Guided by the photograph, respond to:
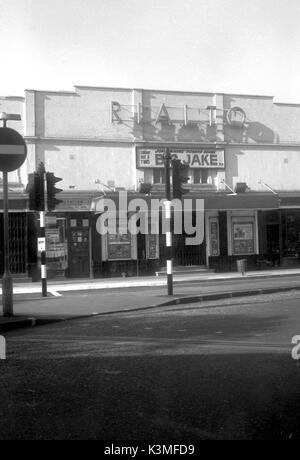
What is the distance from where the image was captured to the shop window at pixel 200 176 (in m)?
25.2

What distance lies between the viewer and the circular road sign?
10.7 m

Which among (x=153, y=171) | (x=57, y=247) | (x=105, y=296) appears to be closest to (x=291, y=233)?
(x=153, y=171)

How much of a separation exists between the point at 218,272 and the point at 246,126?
6.68 m

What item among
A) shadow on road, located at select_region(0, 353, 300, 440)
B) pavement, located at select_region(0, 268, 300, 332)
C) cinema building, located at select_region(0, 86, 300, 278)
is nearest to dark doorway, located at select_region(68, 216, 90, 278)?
cinema building, located at select_region(0, 86, 300, 278)

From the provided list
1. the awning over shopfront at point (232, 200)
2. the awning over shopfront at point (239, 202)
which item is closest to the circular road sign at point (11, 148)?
the awning over shopfront at point (232, 200)

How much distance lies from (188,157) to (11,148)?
48.7ft

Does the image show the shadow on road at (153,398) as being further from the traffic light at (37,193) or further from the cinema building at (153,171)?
the cinema building at (153,171)

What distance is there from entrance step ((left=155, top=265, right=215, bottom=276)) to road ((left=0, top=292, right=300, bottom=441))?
13747mm

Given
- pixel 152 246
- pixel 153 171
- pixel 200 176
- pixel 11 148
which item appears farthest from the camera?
pixel 200 176

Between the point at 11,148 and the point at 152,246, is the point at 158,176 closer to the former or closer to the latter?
the point at 152,246

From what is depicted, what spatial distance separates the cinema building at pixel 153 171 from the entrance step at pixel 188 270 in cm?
21

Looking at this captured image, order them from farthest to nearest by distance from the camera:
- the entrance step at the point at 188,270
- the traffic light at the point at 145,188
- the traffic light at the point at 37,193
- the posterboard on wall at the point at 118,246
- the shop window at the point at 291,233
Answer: the shop window at the point at 291,233
the entrance step at the point at 188,270
the posterboard on wall at the point at 118,246
the traffic light at the point at 145,188
the traffic light at the point at 37,193

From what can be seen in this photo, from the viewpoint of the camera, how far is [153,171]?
2450 centimetres

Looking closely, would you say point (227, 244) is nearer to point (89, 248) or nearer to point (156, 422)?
point (89, 248)
